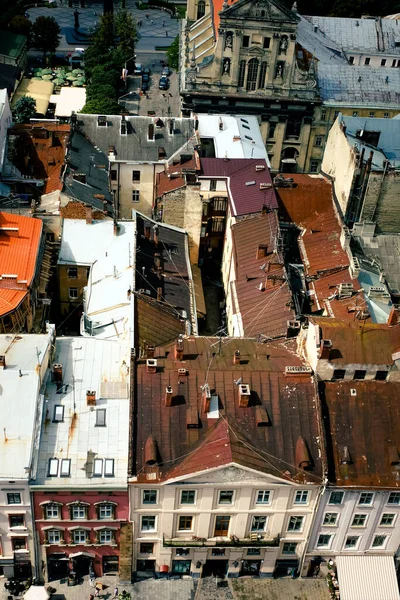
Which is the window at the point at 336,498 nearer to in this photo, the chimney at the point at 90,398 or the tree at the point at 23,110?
the chimney at the point at 90,398

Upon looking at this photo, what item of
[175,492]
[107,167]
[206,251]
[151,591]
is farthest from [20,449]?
[107,167]

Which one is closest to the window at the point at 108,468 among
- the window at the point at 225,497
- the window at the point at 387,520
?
the window at the point at 225,497

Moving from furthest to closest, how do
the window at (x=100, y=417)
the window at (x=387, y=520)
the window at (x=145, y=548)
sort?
1. the window at (x=145, y=548)
2. the window at (x=387, y=520)
3. the window at (x=100, y=417)

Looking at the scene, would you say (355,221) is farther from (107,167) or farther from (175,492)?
(175,492)

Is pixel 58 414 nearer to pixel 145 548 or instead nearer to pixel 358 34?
pixel 145 548

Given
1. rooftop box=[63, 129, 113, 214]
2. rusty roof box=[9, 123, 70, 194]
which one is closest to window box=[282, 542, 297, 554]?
rooftop box=[63, 129, 113, 214]

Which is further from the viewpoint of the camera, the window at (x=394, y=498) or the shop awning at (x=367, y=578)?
the shop awning at (x=367, y=578)

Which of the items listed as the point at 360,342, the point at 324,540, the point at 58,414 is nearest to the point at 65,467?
the point at 58,414
